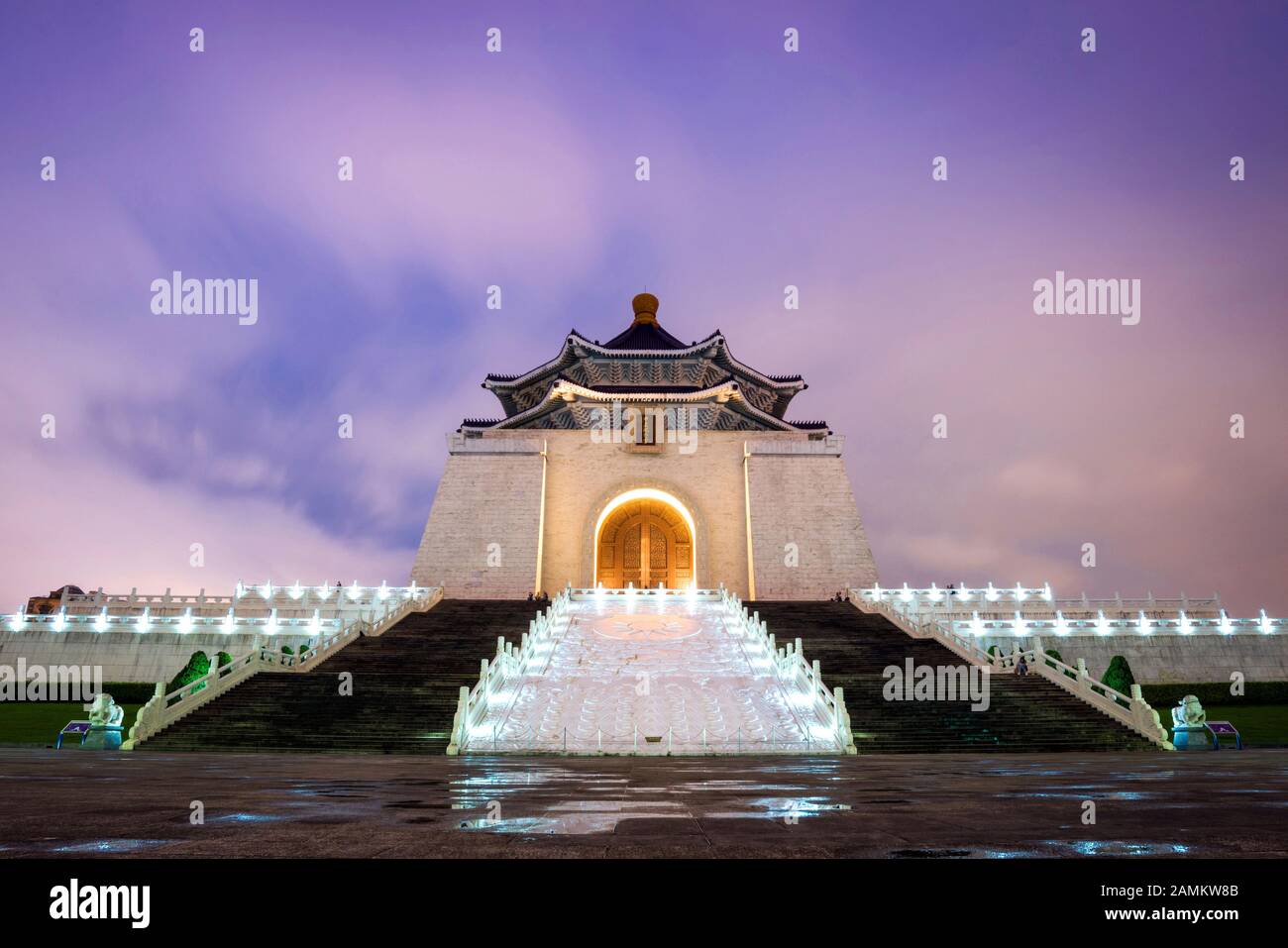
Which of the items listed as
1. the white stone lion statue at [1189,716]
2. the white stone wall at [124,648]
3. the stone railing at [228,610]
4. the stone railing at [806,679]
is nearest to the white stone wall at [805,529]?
the stone railing at [806,679]

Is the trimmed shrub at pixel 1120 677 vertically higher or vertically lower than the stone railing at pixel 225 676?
lower

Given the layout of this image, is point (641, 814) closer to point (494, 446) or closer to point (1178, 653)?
point (1178, 653)

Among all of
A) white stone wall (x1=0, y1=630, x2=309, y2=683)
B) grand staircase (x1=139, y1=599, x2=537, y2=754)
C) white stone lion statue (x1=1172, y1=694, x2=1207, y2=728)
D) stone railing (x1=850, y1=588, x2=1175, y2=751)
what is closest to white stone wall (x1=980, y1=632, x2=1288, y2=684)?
stone railing (x1=850, y1=588, x2=1175, y2=751)

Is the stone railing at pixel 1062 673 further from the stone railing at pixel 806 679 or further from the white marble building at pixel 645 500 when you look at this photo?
the white marble building at pixel 645 500

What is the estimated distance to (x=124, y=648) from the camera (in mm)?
19844

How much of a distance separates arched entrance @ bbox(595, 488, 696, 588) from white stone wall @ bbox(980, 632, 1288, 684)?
12324 mm

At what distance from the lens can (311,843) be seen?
2.21 meters

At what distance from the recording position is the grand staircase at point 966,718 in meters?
11.4

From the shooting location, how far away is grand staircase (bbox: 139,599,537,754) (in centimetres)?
1139

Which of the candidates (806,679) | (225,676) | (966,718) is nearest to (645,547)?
(806,679)

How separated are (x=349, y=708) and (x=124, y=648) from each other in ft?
38.0

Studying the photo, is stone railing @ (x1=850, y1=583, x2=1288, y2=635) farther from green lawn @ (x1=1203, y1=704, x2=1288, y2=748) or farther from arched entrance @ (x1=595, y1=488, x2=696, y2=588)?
arched entrance @ (x1=595, y1=488, x2=696, y2=588)

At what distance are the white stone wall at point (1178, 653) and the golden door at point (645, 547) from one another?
40.4ft

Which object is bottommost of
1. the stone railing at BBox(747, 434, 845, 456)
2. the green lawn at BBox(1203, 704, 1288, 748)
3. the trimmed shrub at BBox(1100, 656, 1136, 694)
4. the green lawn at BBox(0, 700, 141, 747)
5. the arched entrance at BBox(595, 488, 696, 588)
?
the green lawn at BBox(1203, 704, 1288, 748)
